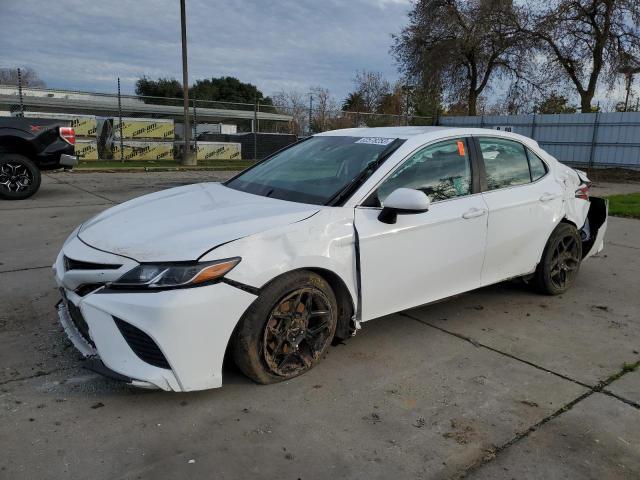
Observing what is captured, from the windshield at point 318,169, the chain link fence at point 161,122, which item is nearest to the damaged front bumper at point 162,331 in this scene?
the windshield at point 318,169

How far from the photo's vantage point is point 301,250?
299 cm

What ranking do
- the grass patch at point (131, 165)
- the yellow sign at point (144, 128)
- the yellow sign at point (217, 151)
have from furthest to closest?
the yellow sign at point (217, 151) < the yellow sign at point (144, 128) < the grass patch at point (131, 165)

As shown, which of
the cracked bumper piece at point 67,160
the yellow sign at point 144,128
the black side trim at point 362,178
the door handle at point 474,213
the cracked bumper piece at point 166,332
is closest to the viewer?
the cracked bumper piece at point 166,332

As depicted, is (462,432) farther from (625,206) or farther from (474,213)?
(625,206)

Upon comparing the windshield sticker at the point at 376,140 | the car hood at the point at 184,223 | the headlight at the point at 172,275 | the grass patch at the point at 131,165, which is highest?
the windshield sticker at the point at 376,140

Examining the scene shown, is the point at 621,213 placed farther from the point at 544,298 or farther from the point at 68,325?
the point at 68,325

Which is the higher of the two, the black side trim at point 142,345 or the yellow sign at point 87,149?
the yellow sign at point 87,149

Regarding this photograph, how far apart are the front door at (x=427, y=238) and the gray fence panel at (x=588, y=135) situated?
1699 centimetres

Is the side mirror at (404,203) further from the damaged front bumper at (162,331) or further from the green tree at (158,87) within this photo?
the green tree at (158,87)

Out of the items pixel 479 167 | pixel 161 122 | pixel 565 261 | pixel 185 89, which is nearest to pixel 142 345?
pixel 479 167

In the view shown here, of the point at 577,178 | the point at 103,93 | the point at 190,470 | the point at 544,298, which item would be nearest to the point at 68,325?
the point at 190,470

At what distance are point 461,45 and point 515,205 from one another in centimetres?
2409

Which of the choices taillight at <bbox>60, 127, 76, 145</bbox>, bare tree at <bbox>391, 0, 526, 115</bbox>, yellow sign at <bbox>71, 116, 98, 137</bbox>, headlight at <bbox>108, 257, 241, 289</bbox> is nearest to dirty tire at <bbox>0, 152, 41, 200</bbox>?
taillight at <bbox>60, 127, 76, 145</bbox>

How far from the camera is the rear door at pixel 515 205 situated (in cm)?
409
